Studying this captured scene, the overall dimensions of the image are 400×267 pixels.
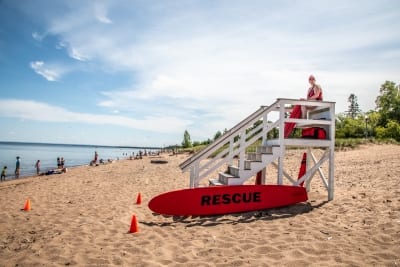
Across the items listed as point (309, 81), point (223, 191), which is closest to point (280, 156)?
point (223, 191)

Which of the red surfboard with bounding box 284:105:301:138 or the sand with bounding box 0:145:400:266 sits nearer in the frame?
the sand with bounding box 0:145:400:266

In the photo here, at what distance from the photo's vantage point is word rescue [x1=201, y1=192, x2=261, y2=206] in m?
6.71

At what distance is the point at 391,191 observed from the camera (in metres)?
7.46

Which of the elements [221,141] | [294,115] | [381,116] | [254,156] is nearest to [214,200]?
[221,141]

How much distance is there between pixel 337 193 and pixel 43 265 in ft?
26.3

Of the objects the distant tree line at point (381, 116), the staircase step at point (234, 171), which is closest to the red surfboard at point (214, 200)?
the staircase step at point (234, 171)

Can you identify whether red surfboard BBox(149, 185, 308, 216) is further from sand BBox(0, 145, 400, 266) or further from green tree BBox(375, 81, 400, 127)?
green tree BBox(375, 81, 400, 127)

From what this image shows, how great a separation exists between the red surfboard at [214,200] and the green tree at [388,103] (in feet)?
180

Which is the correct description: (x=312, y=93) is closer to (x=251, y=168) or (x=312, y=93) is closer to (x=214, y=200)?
(x=251, y=168)

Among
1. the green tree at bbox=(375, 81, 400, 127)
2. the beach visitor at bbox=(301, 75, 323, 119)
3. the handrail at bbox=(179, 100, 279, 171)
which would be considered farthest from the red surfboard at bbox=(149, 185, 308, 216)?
the green tree at bbox=(375, 81, 400, 127)

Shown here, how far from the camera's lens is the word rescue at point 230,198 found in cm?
671

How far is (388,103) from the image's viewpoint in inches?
2082

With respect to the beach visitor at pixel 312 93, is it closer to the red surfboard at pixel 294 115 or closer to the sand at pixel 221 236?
the red surfboard at pixel 294 115

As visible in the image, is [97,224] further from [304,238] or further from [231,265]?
[304,238]
